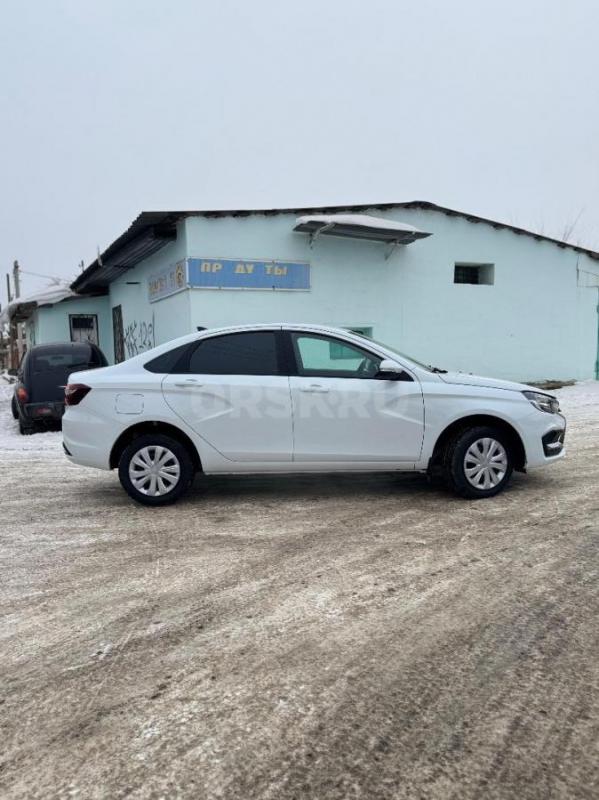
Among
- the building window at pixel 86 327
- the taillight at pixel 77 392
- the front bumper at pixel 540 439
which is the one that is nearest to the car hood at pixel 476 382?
the front bumper at pixel 540 439

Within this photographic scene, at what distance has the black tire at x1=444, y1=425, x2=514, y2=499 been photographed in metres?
5.54

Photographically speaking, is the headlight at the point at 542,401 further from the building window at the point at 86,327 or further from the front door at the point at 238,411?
the building window at the point at 86,327

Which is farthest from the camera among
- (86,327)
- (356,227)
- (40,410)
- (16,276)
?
(16,276)

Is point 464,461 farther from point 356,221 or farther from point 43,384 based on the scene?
point 356,221

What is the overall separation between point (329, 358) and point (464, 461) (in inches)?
62.5

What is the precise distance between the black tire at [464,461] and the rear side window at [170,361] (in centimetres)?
267

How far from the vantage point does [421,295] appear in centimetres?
1517

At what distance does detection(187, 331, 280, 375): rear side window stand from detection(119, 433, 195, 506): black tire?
2.36 feet

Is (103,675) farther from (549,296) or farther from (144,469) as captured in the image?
(549,296)

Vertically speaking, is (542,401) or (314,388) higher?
(314,388)

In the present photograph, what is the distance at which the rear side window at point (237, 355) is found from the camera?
5602 mm

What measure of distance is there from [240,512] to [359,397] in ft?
4.97

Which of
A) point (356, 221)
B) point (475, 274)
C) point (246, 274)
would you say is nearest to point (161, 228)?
point (246, 274)

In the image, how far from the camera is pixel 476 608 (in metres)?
3.34
